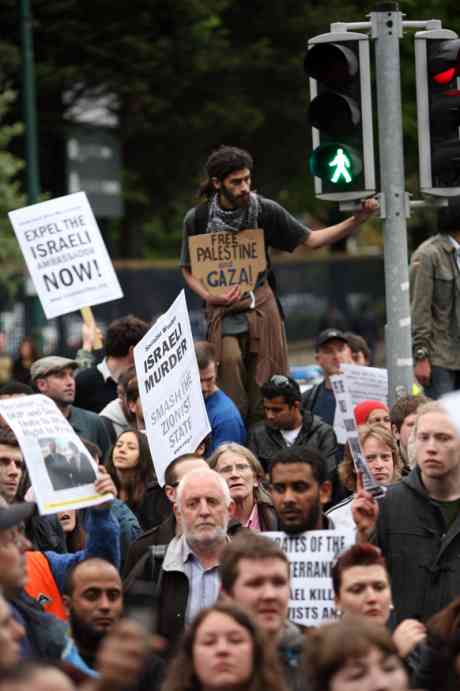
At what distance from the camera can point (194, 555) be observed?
8.97m

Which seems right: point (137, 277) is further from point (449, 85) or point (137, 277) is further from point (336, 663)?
point (336, 663)

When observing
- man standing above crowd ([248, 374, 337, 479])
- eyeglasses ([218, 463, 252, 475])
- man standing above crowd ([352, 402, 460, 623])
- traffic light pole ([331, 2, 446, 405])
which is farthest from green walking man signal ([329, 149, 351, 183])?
man standing above crowd ([352, 402, 460, 623])

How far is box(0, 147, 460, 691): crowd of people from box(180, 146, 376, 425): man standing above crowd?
1cm

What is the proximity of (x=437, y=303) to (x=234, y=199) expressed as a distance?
6.62 feet

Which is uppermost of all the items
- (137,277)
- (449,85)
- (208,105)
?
(449,85)

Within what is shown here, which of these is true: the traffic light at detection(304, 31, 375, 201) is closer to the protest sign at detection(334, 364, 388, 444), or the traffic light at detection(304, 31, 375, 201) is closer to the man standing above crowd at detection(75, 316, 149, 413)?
the protest sign at detection(334, 364, 388, 444)

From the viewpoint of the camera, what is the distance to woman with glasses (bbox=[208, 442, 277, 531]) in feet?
32.3

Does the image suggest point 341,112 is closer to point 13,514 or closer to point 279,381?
point 279,381

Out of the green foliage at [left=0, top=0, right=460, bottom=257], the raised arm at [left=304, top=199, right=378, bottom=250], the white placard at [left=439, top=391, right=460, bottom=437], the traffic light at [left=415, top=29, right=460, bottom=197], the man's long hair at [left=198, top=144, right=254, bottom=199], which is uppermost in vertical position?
the traffic light at [left=415, top=29, right=460, bottom=197]

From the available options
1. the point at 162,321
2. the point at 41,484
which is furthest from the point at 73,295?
the point at 41,484

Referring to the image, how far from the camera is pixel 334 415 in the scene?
43.1 feet

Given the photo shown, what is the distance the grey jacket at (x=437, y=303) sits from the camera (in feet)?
43.1

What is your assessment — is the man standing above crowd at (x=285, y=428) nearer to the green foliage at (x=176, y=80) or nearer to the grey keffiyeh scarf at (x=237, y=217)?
the grey keffiyeh scarf at (x=237, y=217)

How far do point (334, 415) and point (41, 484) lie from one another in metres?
4.89
